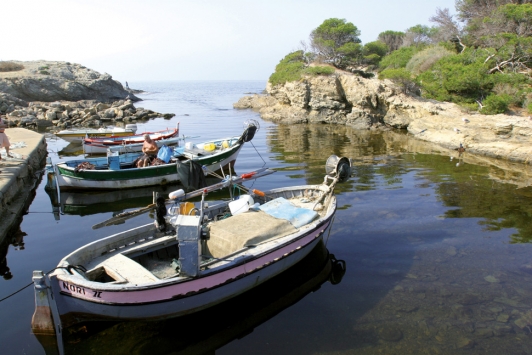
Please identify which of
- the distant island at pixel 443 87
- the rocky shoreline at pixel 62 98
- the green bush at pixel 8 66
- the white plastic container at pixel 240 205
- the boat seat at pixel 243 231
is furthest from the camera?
the green bush at pixel 8 66

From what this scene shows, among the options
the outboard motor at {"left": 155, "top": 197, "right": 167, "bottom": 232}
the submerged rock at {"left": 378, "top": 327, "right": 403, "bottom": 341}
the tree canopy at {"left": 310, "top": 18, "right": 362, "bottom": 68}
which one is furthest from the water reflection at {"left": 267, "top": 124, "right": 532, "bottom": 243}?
the tree canopy at {"left": 310, "top": 18, "right": 362, "bottom": 68}

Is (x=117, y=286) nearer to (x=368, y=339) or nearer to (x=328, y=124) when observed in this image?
(x=368, y=339)

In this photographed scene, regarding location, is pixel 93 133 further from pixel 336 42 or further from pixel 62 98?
pixel 336 42

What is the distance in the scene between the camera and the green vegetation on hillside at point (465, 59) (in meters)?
24.9

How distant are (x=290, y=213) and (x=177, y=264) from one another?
294 cm

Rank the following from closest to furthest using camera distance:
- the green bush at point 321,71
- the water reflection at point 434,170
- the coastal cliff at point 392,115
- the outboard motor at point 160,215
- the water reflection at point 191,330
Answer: the water reflection at point 191,330 → the outboard motor at point 160,215 → the water reflection at point 434,170 → the coastal cliff at point 392,115 → the green bush at point 321,71

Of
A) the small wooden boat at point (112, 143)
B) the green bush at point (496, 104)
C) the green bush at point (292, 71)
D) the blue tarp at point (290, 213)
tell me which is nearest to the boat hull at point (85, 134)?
the small wooden boat at point (112, 143)

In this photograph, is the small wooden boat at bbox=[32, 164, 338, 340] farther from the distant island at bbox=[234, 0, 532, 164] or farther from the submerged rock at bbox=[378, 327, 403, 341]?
the distant island at bbox=[234, 0, 532, 164]

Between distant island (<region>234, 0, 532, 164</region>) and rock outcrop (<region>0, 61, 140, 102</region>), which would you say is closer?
distant island (<region>234, 0, 532, 164</region>)

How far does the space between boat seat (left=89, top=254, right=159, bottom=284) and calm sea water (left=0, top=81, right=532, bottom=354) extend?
1088mm

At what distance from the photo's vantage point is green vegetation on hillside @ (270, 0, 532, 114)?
24.9 metres

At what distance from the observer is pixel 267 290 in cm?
862

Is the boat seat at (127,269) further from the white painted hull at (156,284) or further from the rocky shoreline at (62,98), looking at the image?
the rocky shoreline at (62,98)

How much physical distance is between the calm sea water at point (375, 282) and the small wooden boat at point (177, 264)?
517 millimetres
